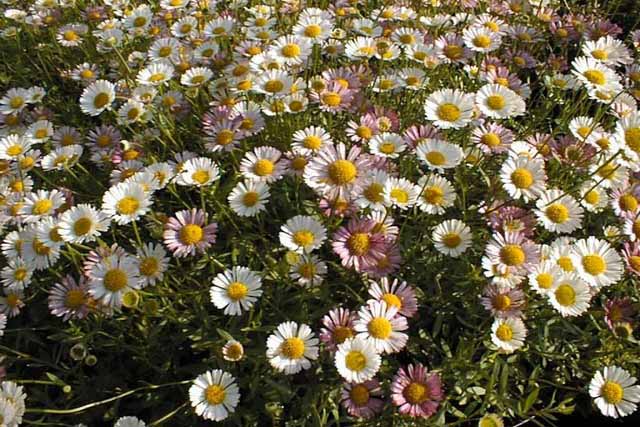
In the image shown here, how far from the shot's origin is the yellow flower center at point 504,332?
212 centimetres

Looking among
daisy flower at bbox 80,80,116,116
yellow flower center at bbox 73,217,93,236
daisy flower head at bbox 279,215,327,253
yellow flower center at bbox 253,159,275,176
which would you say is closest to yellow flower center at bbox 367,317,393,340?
daisy flower head at bbox 279,215,327,253

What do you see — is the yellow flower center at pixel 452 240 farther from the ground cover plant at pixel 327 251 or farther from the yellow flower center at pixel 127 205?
the yellow flower center at pixel 127 205

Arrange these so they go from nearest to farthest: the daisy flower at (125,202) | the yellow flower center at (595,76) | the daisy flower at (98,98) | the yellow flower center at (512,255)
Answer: the yellow flower center at (512,255) → the daisy flower at (125,202) → the yellow flower center at (595,76) → the daisy flower at (98,98)

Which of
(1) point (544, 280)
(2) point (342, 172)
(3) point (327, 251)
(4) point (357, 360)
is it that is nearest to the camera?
(4) point (357, 360)

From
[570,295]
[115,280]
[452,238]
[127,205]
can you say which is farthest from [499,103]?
[115,280]

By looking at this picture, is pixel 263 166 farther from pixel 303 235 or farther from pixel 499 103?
pixel 499 103

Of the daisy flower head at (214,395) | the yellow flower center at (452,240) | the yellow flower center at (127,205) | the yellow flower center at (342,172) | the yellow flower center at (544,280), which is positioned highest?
the yellow flower center at (342,172)

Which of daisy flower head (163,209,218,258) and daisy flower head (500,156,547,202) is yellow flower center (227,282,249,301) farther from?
daisy flower head (500,156,547,202)

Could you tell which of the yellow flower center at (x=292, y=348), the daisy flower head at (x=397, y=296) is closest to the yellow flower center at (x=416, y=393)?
the daisy flower head at (x=397, y=296)

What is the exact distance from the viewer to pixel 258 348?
2.26 m

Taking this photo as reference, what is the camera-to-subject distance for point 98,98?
3.07 meters

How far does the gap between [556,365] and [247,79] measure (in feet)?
6.53

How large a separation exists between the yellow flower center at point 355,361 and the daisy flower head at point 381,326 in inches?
2.4

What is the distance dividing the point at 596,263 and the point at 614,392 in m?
0.47
